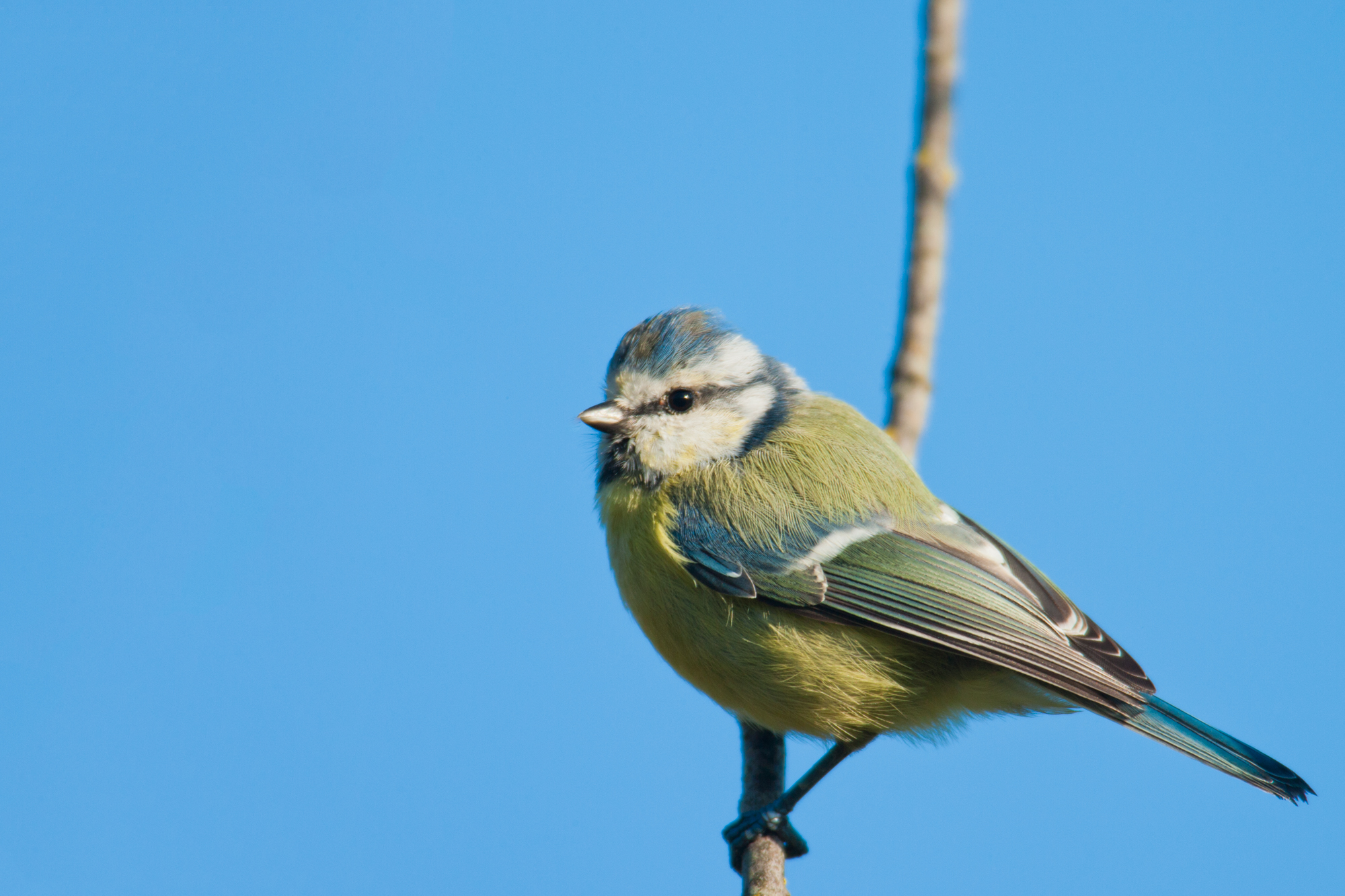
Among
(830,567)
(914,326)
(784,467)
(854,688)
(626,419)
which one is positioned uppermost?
(914,326)

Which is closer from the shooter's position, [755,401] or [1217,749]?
[1217,749]

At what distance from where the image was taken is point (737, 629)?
118 inches

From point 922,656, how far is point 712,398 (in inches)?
41.3

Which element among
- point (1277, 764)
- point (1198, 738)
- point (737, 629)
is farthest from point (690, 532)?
point (1277, 764)

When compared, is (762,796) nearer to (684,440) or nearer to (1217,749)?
(684,440)

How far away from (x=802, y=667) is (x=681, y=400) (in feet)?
3.10

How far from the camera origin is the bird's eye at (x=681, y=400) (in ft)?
11.2

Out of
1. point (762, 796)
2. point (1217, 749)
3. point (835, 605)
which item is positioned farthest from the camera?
point (762, 796)

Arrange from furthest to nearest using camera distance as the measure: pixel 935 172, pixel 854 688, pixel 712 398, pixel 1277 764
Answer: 1. pixel 712 398
2. pixel 935 172
3. pixel 854 688
4. pixel 1277 764

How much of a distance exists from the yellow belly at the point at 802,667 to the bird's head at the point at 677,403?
296 mm

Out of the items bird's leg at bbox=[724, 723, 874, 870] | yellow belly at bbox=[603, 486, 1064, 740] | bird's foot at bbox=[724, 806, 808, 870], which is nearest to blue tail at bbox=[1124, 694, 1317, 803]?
yellow belly at bbox=[603, 486, 1064, 740]

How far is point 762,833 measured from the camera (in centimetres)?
→ 298

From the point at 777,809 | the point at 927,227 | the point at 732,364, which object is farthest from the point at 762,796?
the point at 927,227

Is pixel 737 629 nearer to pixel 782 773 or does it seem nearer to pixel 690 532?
pixel 690 532
